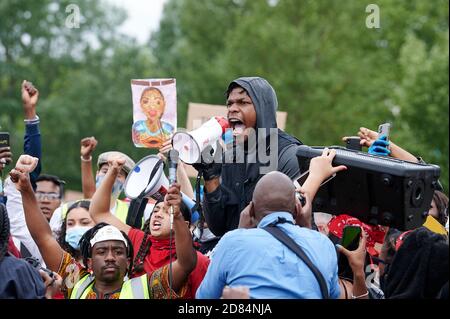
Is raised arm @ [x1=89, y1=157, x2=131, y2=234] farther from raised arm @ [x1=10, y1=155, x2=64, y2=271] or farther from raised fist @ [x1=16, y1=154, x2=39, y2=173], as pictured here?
raised fist @ [x1=16, y1=154, x2=39, y2=173]

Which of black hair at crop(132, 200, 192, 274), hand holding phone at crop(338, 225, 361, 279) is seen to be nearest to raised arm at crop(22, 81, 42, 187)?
black hair at crop(132, 200, 192, 274)

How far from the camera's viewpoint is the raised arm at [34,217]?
656 cm

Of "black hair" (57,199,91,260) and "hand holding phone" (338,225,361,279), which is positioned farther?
"black hair" (57,199,91,260)

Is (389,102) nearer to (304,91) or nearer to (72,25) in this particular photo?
(304,91)

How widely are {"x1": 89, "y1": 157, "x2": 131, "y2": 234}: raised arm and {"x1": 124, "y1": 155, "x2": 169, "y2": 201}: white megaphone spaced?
421 millimetres

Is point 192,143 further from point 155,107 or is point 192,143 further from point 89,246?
point 155,107

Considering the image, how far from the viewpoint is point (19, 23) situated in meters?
35.3

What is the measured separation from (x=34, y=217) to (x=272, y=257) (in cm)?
215

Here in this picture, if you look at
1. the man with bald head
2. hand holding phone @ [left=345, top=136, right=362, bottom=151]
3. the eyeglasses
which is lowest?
the eyeglasses

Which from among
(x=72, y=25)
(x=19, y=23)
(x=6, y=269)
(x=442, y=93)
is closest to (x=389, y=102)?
(x=442, y=93)

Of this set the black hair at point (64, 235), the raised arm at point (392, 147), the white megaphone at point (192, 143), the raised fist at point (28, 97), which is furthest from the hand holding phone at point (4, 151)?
the raised arm at point (392, 147)

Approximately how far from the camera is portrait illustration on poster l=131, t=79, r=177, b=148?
7.89m

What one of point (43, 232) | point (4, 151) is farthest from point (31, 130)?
point (43, 232)

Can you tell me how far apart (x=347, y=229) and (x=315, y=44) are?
19.5 m
